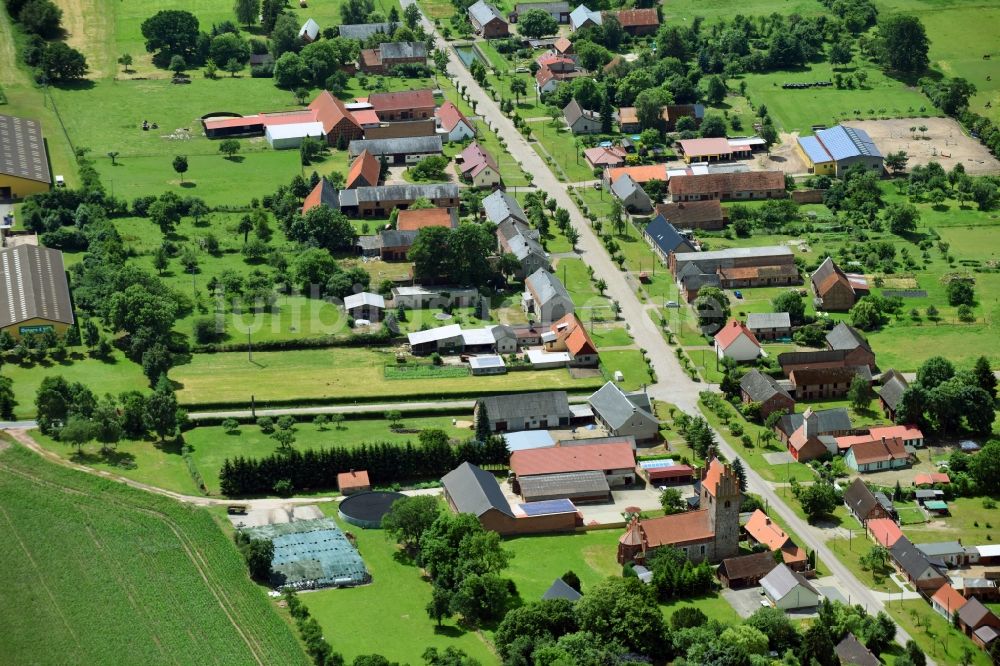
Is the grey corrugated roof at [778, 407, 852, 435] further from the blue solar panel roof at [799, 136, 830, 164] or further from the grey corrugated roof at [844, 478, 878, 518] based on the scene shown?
the blue solar panel roof at [799, 136, 830, 164]

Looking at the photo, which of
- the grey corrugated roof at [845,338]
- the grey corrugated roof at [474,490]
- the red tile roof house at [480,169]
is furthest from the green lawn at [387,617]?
the red tile roof house at [480,169]

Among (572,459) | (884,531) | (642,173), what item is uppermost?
(642,173)

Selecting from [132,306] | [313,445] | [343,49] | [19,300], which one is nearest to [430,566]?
[313,445]

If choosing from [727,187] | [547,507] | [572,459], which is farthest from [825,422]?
[727,187]

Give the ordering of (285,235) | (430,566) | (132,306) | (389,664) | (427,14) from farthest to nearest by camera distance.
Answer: (427,14) → (285,235) → (132,306) → (430,566) → (389,664)

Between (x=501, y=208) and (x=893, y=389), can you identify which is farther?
(x=501, y=208)

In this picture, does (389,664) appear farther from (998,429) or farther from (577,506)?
(998,429)

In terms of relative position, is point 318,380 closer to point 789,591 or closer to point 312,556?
point 312,556
